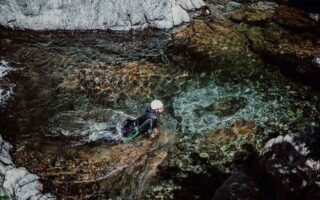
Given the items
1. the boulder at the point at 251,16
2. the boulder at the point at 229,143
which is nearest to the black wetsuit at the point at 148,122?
the boulder at the point at 229,143

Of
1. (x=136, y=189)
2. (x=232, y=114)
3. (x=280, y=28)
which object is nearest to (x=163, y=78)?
(x=232, y=114)

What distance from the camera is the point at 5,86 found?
14.5 metres

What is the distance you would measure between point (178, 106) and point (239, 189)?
5.10 metres

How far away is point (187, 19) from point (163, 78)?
5.02 meters

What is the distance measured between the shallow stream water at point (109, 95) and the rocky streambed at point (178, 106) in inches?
1.6

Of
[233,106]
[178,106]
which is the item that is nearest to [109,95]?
[178,106]

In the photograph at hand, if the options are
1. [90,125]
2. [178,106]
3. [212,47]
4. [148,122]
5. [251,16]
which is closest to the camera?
[148,122]

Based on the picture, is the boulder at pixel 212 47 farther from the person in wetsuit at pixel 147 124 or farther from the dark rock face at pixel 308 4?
the dark rock face at pixel 308 4

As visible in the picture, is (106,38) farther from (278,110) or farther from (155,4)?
(278,110)

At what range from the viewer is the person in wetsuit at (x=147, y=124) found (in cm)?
1241

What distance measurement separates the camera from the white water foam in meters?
13.9

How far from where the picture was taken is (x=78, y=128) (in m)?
12.9

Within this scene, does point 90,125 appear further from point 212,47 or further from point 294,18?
point 294,18

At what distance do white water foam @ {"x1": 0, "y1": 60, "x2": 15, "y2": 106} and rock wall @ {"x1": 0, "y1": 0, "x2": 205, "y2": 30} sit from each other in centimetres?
315
